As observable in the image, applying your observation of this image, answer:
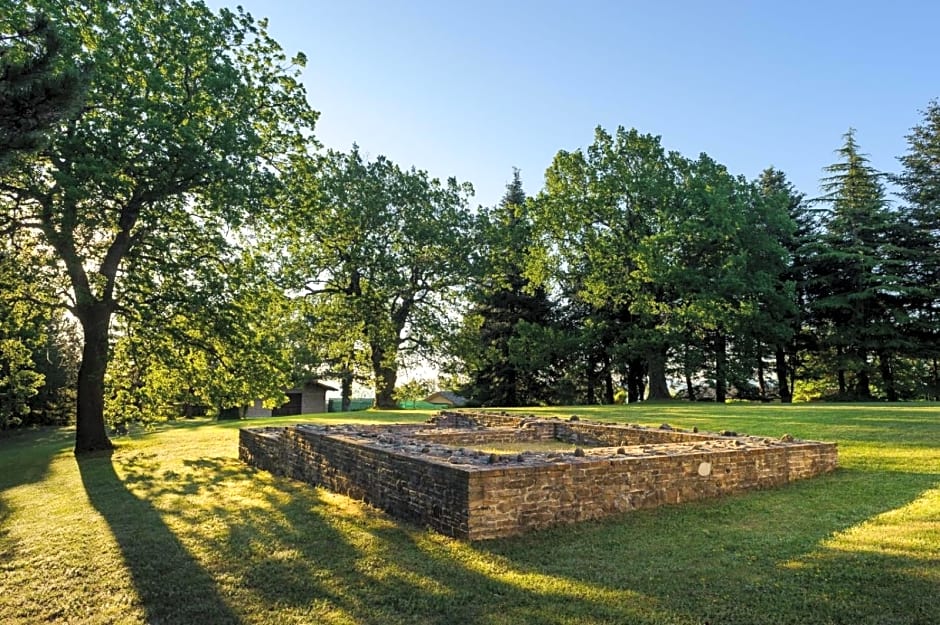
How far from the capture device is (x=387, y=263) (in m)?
23.7

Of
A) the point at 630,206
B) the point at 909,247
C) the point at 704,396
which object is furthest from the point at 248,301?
the point at 909,247

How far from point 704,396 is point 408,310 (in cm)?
1809

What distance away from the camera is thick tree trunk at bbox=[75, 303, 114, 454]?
1359 centimetres

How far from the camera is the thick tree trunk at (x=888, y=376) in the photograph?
2636 cm

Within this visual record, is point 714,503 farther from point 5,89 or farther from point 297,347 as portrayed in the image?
point 297,347

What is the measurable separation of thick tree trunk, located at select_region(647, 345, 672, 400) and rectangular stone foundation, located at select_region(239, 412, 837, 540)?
606 inches

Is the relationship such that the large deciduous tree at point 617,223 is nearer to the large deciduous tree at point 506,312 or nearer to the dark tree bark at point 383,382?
the large deciduous tree at point 506,312

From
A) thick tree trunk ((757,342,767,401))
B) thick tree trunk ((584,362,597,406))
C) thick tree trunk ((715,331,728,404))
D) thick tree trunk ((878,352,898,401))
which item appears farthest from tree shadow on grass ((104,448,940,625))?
thick tree trunk ((757,342,767,401))

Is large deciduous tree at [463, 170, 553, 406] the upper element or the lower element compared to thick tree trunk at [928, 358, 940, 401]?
upper

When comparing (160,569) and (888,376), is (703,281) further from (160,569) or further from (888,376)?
(160,569)

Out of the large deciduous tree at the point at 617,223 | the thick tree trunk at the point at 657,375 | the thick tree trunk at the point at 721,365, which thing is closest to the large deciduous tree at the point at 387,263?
the large deciduous tree at the point at 617,223

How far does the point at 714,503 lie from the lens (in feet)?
21.1

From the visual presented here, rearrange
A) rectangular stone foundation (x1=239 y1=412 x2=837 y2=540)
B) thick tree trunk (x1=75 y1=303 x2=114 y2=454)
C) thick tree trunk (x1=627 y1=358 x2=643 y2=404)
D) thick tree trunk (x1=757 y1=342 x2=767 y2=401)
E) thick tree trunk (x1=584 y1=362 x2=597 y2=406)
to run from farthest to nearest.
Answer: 1. thick tree trunk (x1=584 y1=362 x2=597 y2=406)
2. thick tree trunk (x1=757 y1=342 x2=767 y2=401)
3. thick tree trunk (x1=627 y1=358 x2=643 y2=404)
4. thick tree trunk (x1=75 y1=303 x2=114 y2=454)
5. rectangular stone foundation (x1=239 y1=412 x2=837 y2=540)

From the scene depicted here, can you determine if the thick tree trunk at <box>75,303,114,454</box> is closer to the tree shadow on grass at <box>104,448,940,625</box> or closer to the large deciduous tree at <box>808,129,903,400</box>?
the tree shadow on grass at <box>104,448,940,625</box>
